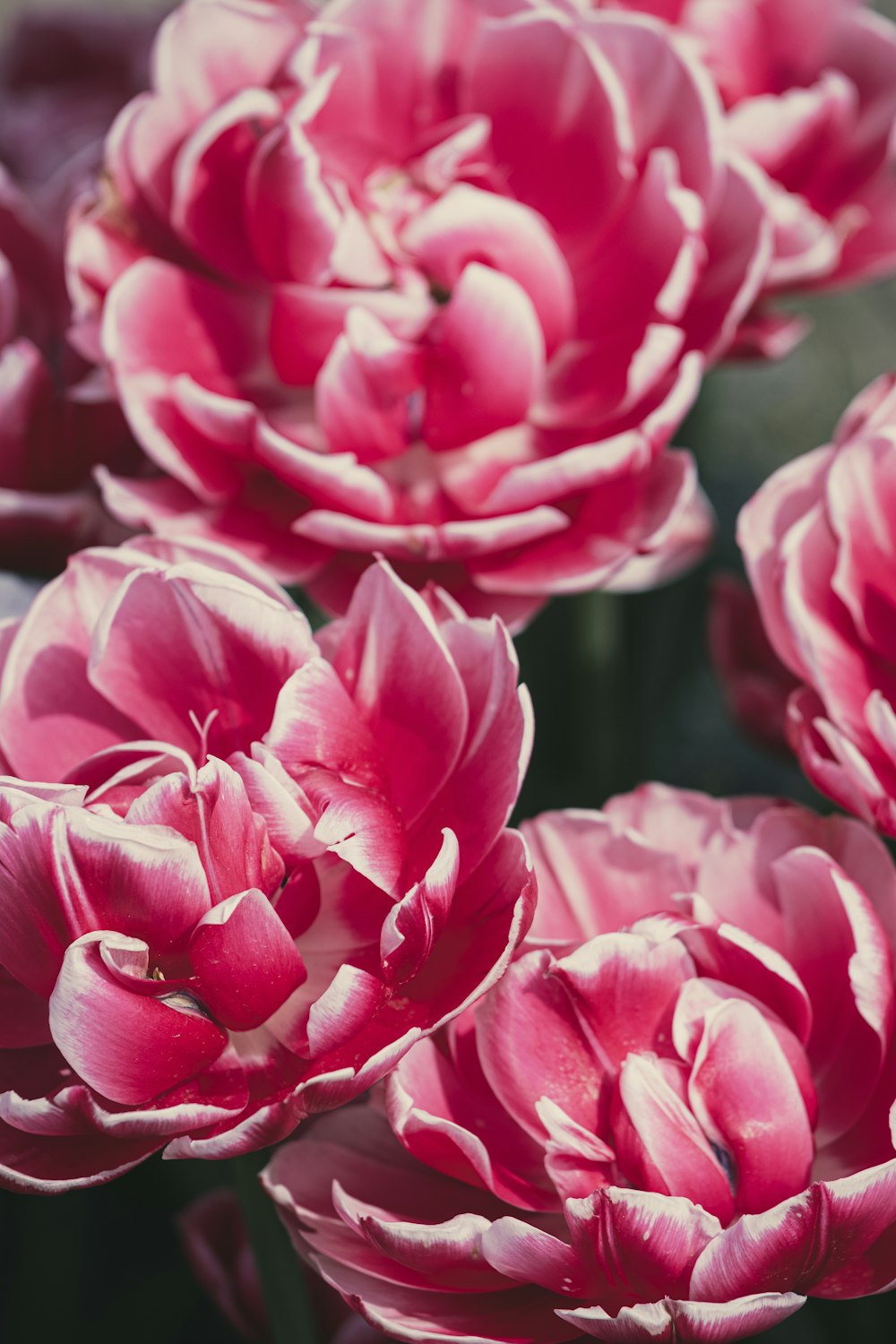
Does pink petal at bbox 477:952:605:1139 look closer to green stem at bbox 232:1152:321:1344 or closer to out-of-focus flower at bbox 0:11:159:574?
green stem at bbox 232:1152:321:1344

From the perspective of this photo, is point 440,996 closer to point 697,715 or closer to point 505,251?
point 505,251

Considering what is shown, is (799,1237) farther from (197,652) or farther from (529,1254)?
(197,652)

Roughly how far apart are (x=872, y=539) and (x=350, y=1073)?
0.65ft

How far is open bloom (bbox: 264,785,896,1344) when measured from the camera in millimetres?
310

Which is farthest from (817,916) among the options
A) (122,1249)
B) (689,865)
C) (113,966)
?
(122,1249)

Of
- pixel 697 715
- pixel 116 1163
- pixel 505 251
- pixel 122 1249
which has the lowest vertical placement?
pixel 122 1249

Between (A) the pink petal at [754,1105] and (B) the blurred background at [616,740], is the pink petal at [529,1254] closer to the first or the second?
(A) the pink petal at [754,1105]

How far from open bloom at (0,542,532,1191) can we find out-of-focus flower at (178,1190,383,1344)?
139mm

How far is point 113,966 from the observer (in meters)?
0.31

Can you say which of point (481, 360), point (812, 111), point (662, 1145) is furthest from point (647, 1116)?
point (812, 111)

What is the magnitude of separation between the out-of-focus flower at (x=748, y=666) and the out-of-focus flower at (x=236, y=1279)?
9.0 inches

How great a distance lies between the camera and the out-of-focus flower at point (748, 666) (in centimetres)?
53

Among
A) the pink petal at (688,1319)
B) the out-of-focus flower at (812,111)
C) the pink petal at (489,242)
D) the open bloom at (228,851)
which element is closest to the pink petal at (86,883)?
the open bloom at (228,851)

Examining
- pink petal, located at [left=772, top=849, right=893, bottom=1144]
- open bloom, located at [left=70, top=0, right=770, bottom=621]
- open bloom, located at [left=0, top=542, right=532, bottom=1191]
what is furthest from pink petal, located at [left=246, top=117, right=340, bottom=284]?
pink petal, located at [left=772, top=849, right=893, bottom=1144]
